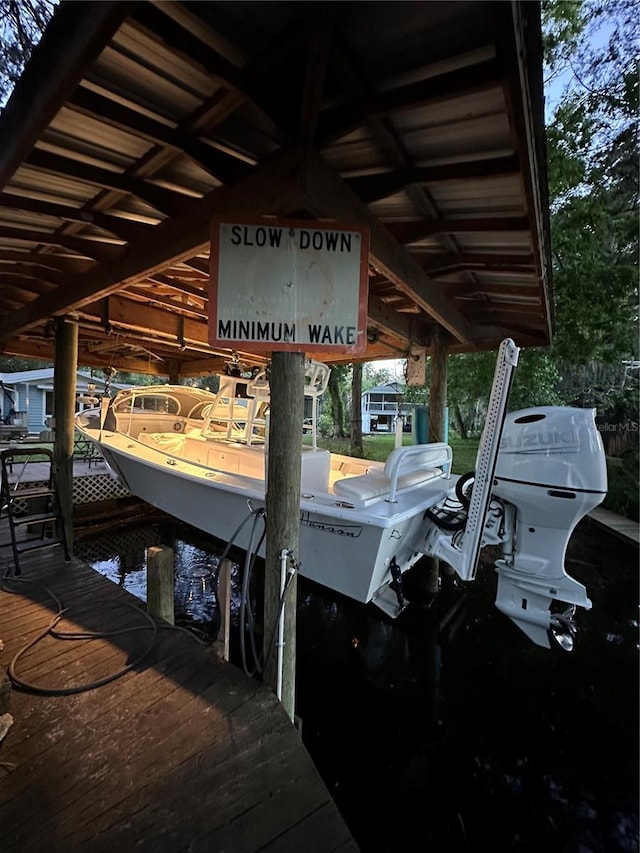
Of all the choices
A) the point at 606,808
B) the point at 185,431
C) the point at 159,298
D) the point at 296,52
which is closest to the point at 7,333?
the point at 159,298

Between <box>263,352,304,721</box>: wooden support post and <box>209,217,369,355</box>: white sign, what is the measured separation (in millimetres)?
192

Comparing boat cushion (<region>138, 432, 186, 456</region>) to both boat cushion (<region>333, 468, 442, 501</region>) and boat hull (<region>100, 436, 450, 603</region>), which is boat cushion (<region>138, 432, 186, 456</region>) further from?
boat cushion (<region>333, 468, 442, 501</region>)

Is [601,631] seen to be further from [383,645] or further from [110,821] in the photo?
[110,821]

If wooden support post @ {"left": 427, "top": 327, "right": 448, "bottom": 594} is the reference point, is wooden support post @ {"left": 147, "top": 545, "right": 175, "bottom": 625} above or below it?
below

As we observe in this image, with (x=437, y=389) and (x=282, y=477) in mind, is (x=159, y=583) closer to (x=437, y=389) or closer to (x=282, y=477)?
(x=282, y=477)

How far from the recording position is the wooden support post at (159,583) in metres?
2.99

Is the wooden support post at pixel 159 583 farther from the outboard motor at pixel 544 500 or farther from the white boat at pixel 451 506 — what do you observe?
the outboard motor at pixel 544 500

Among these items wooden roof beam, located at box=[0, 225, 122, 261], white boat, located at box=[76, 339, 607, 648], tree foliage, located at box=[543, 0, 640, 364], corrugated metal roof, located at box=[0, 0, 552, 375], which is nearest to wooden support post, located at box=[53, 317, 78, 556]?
white boat, located at box=[76, 339, 607, 648]

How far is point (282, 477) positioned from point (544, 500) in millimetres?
2018

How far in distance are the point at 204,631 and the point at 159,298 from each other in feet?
13.3

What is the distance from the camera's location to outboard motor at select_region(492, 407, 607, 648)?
2.76 m

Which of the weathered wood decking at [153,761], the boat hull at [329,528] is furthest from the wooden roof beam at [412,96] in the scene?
the weathered wood decking at [153,761]

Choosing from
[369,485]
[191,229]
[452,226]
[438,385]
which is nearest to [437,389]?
[438,385]

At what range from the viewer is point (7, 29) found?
303cm
